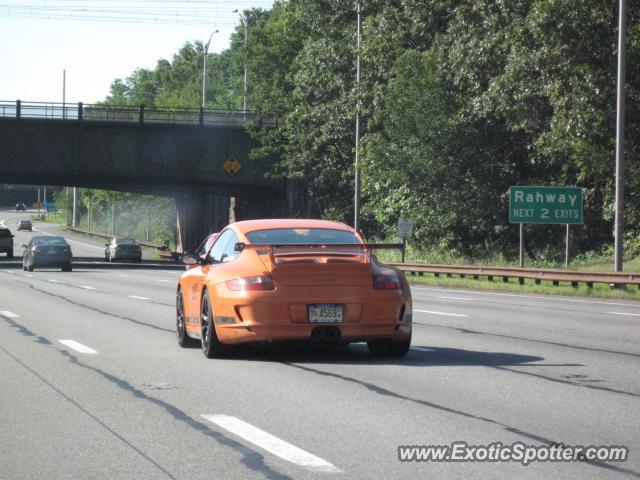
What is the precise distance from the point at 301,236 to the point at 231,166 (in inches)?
2061

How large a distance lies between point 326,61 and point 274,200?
42.0 feet

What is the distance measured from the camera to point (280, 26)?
3410 inches

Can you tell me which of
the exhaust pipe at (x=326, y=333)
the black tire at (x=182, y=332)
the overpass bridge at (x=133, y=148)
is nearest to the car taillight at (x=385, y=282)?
the exhaust pipe at (x=326, y=333)

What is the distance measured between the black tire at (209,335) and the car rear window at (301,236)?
853 mm

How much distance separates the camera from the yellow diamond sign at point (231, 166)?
66000 mm

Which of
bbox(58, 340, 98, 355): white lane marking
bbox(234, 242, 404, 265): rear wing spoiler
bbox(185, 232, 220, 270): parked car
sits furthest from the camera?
bbox(185, 232, 220, 270): parked car

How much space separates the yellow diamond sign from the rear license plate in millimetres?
53600

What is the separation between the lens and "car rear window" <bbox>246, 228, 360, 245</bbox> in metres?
13.9

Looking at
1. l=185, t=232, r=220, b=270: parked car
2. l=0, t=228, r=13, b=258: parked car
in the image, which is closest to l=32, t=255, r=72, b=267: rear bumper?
l=0, t=228, r=13, b=258: parked car

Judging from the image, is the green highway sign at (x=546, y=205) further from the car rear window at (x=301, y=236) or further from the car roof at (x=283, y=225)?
the car rear window at (x=301, y=236)

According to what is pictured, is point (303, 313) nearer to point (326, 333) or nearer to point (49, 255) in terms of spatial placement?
point (326, 333)

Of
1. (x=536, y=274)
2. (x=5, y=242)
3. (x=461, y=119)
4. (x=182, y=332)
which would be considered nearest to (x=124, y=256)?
(x=5, y=242)

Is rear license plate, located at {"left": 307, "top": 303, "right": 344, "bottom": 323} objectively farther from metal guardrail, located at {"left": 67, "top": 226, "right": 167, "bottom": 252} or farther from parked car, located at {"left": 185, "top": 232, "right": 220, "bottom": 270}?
metal guardrail, located at {"left": 67, "top": 226, "right": 167, "bottom": 252}

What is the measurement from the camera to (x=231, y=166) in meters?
66.0
